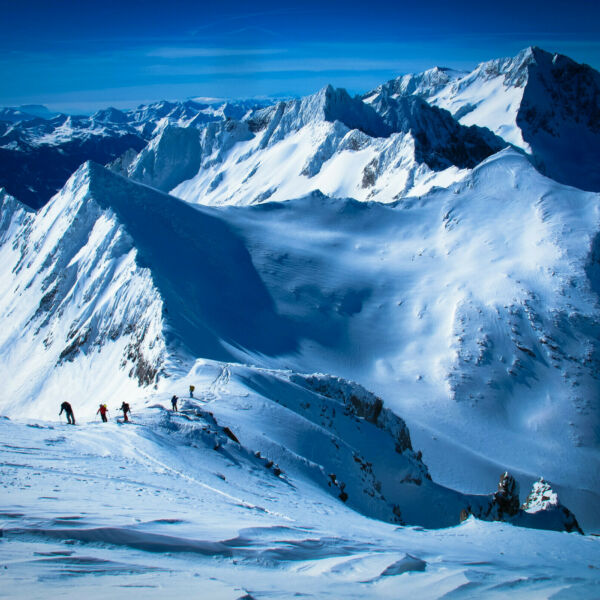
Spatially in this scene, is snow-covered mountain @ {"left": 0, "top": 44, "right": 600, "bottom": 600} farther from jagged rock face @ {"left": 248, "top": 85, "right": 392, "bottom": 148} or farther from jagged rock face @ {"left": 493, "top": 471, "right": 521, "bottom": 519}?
jagged rock face @ {"left": 248, "top": 85, "right": 392, "bottom": 148}

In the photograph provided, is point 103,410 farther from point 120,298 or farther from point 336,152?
point 336,152

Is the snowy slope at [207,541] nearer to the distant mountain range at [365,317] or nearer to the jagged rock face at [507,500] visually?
the distant mountain range at [365,317]

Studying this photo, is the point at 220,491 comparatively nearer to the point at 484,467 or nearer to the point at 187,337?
the point at 187,337

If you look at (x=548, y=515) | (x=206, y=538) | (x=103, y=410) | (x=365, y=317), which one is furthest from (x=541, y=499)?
(x=365, y=317)

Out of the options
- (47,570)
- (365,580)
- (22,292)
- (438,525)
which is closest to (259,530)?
(365,580)

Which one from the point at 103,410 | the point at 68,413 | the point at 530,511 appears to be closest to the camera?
the point at 68,413

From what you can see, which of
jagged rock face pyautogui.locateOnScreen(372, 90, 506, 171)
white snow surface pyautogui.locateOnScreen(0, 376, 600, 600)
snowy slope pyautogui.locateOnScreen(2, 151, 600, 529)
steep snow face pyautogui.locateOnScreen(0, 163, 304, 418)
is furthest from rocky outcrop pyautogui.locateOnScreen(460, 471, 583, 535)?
jagged rock face pyautogui.locateOnScreen(372, 90, 506, 171)

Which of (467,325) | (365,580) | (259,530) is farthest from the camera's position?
(467,325)

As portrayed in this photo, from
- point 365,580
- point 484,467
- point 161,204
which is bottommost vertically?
point 365,580
